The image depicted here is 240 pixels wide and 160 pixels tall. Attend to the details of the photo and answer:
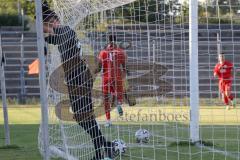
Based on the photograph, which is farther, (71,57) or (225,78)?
(225,78)

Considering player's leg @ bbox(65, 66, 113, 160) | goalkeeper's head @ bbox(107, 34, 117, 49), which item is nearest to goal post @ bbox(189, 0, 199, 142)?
goalkeeper's head @ bbox(107, 34, 117, 49)

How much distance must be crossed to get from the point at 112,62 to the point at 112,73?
235 mm

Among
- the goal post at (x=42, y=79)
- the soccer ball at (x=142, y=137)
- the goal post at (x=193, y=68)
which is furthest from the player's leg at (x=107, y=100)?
the goal post at (x=42, y=79)

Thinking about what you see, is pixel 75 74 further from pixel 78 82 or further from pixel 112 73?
pixel 112 73

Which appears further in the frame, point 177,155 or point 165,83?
point 165,83

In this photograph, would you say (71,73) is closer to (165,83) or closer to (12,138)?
(12,138)

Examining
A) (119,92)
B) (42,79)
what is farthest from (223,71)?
(42,79)

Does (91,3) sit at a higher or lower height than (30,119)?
higher

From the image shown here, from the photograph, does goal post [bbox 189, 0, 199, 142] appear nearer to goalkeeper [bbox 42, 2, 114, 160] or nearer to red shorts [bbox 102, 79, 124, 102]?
red shorts [bbox 102, 79, 124, 102]

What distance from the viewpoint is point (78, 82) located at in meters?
9.04

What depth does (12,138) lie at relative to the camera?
1326 centimetres

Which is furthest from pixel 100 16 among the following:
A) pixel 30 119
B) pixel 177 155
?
pixel 30 119

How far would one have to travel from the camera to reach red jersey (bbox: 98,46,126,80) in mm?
13641

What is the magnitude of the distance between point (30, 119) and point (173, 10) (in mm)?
7966
